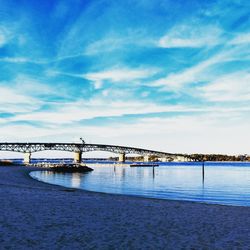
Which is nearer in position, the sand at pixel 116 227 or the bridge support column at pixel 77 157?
the sand at pixel 116 227

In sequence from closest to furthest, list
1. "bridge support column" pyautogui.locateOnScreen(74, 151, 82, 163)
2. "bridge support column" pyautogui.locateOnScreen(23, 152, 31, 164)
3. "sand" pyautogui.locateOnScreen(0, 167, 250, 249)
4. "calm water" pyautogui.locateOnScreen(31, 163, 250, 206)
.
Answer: "sand" pyautogui.locateOnScreen(0, 167, 250, 249)
"calm water" pyautogui.locateOnScreen(31, 163, 250, 206)
"bridge support column" pyautogui.locateOnScreen(23, 152, 31, 164)
"bridge support column" pyautogui.locateOnScreen(74, 151, 82, 163)

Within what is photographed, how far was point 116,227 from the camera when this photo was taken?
1280 centimetres

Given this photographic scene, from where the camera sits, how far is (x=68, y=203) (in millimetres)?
19203

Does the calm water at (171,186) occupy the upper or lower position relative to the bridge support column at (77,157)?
lower

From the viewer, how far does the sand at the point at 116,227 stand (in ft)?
33.3

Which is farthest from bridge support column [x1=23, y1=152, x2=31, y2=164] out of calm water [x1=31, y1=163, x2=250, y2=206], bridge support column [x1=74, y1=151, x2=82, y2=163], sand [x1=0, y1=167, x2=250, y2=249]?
sand [x1=0, y1=167, x2=250, y2=249]

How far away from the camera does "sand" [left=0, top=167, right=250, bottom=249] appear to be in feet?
33.3

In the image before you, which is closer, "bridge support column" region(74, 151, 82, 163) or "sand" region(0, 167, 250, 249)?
"sand" region(0, 167, 250, 249)

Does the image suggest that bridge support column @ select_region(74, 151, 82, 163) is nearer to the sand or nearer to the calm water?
the calm water

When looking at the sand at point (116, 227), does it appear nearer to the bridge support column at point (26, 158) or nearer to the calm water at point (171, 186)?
the calm water at point (171, 186)

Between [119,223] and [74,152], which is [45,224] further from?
[74,152]

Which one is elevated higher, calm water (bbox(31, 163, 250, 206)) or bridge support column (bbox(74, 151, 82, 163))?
bridge support column (bbox(74, 151, 82, 163))

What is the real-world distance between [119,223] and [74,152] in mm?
189483

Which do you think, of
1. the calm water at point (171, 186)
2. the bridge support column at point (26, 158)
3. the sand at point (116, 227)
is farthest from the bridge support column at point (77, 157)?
the sand at point (116, 227)
